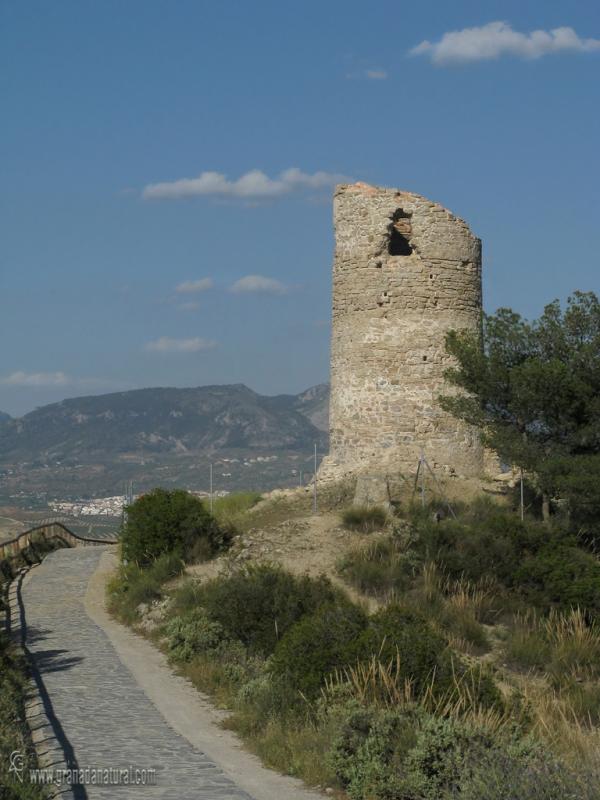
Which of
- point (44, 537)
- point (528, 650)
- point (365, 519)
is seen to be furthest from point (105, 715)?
point (44, 537)

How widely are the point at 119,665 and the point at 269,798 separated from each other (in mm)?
6128

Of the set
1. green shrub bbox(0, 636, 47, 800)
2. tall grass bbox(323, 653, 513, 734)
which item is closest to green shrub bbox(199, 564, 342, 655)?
green shrub bbox(0, 636, 47, 800)

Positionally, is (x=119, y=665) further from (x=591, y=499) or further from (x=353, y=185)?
(x=353, y=185)

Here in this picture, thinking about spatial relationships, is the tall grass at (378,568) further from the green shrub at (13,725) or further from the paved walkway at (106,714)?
the green shrub at (13,725)

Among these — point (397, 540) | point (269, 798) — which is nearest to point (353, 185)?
point (397, 540)

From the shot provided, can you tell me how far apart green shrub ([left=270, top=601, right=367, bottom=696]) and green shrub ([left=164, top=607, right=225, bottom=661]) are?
7.72 feet

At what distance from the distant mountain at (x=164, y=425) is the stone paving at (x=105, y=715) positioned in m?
125

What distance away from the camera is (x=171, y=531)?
2191cm

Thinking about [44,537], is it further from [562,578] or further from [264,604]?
[562,578]

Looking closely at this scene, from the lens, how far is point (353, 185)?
2552 centimetres

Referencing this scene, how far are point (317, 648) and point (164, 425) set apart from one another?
154810mm

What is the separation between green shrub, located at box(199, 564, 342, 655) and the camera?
15156 mm

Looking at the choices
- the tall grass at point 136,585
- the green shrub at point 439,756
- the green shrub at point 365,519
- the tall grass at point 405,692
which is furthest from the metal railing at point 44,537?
the green shrub at point 439,756

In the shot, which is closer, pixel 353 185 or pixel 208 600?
pixel 208 600
